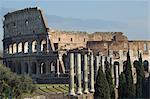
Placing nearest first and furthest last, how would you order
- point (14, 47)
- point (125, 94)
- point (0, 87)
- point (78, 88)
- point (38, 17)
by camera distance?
point (0, 87) → point (78, 88) → point (125, 94) → point (38, 17) → point (14, 47)

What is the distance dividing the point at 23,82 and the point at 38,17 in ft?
63.2

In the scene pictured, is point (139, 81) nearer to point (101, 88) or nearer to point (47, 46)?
point (101, 88)

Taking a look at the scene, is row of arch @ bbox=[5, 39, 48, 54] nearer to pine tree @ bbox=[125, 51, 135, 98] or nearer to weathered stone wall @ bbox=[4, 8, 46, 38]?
weathered stone wall @ bbox=[4, 8, 46, 38]

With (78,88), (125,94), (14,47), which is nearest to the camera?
(78,88)

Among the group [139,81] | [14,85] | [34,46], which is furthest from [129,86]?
[34,46]

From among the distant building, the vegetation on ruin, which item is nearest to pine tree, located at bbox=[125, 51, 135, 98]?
the distant building

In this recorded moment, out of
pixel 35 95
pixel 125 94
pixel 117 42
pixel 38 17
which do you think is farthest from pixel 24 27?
pixel 35 95

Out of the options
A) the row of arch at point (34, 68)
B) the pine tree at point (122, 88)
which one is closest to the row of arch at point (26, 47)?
the row of arch at point (34, 68)

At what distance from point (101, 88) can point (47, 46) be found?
49.5 ft

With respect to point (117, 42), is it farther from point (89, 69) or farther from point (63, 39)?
point (89, 69)

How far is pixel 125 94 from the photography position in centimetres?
Answer: 3456

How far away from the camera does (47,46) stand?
45.8m

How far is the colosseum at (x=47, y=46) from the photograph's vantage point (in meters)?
44.9

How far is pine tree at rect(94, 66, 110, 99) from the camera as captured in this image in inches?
1243
